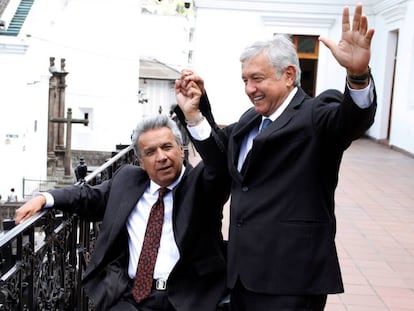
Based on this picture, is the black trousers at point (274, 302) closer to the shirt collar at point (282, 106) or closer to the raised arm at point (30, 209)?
the shirt collar at point (282, 106)

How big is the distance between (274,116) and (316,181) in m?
0.29

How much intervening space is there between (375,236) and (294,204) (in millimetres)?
4692

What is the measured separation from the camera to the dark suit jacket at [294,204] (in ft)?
7.23

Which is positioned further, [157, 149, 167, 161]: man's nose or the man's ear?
[157, 149, 167, 161]: man's nose

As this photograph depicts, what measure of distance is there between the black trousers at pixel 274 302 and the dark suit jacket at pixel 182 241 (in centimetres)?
33

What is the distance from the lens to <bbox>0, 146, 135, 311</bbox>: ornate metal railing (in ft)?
7.55

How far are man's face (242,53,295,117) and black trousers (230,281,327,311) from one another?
2.21 feet

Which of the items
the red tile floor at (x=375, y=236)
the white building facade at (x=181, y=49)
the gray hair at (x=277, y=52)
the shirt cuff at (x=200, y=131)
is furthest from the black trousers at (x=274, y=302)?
A: the white building facade at (x=181, y=49)

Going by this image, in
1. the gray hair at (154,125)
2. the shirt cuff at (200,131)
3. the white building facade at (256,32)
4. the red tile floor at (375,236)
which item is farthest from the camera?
the white building facade at (256,32)

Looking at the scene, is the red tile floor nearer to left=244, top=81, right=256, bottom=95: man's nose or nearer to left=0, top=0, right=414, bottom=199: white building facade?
left=244, top=81, right=256, bottom=95: man's nose

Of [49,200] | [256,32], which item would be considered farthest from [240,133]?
[256,32]

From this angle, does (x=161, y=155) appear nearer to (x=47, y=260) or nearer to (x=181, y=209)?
(x=181, y=209)

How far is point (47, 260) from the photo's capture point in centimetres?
275

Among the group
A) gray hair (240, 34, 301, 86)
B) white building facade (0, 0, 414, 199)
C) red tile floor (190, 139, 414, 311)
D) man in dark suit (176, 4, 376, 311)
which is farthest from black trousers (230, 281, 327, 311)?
white building facade (0, 0, 414, 199)
